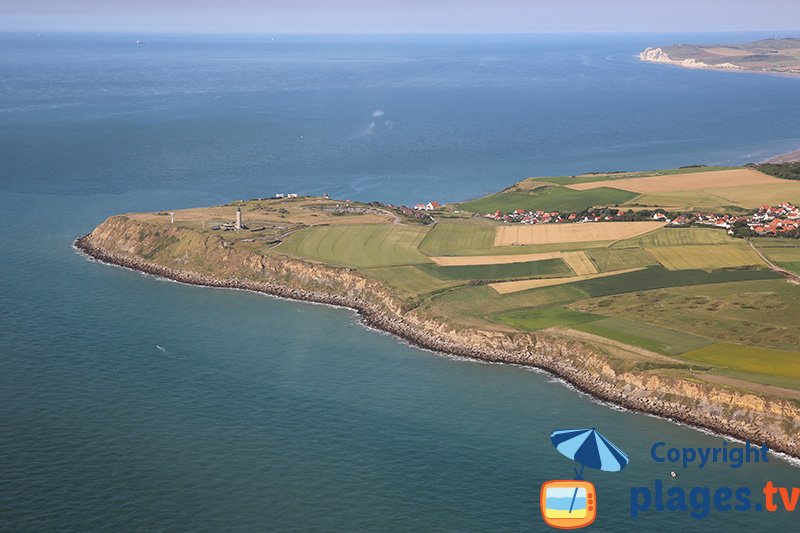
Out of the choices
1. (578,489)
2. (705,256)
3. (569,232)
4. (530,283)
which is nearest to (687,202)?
(569,232)

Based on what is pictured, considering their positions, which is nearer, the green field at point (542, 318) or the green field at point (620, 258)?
the green field at point (542, 318)

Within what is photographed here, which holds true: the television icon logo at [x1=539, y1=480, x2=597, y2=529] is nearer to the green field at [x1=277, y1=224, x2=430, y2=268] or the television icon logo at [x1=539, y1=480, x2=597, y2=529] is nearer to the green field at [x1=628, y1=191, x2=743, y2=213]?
the green field at [x1=277, y1=224, x2=430, y2=268]

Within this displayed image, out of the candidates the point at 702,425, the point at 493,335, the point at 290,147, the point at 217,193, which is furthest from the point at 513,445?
the point at 290,147

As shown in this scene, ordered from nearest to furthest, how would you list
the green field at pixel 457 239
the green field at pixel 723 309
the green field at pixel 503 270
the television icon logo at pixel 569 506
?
the television icon logo at pixel 569 506
the green field at pixel 723 309
the green field at pixel 503 270
the green field at pixel 457 239

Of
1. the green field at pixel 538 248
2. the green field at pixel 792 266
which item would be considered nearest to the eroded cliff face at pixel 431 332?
the green field at pixel 538 248

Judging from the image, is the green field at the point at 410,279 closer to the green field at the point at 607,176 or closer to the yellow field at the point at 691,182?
the yellow field at the point at 691,182

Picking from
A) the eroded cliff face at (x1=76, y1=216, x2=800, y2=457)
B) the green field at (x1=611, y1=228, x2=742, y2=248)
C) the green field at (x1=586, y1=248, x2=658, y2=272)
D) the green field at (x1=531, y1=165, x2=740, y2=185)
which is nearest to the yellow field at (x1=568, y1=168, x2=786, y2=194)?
the green field at (x1=531, y1=165, x2=740, y2=185)

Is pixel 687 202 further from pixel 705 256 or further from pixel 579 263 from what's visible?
pixel 579 263

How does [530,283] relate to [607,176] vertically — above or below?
above
